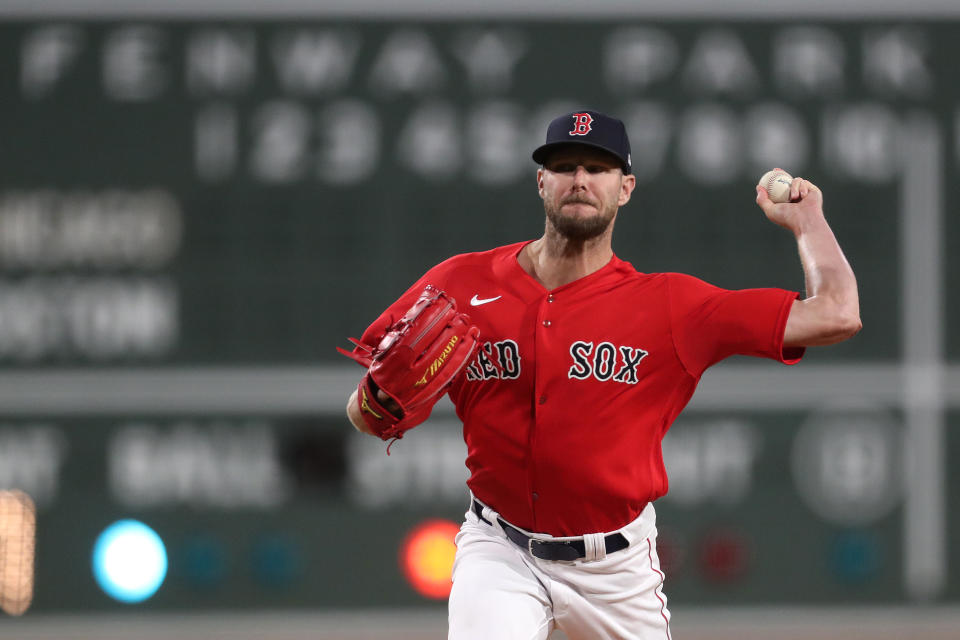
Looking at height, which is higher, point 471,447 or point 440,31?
point 440,31

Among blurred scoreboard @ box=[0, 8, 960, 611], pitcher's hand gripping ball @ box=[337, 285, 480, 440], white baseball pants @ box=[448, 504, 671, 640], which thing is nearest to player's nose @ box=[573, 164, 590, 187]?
pitcher's hand gripping ball @ box=[337, 285, 480, 440]

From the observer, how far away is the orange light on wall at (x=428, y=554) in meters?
6.54

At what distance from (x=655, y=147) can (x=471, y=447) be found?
3598 millimetres

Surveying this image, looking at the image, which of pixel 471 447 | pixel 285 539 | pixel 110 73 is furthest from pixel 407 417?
pixel 110 73

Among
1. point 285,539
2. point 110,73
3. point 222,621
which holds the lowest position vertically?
point 222,621

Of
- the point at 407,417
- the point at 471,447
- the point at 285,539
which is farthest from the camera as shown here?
the point at 285,539

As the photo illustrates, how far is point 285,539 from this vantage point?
21.3ft

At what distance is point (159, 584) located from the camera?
21.7 ft

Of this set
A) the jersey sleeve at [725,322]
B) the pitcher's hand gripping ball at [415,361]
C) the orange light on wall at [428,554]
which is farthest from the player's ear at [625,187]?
the orange light on wall at [428,554]

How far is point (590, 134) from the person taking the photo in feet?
10.4

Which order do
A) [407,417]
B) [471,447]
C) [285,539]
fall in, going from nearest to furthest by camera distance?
[407,417], [471,447], [285,539]

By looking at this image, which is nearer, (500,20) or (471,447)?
(471,447)

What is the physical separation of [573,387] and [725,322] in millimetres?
375

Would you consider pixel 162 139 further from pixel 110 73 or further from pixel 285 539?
pixel 285 539
